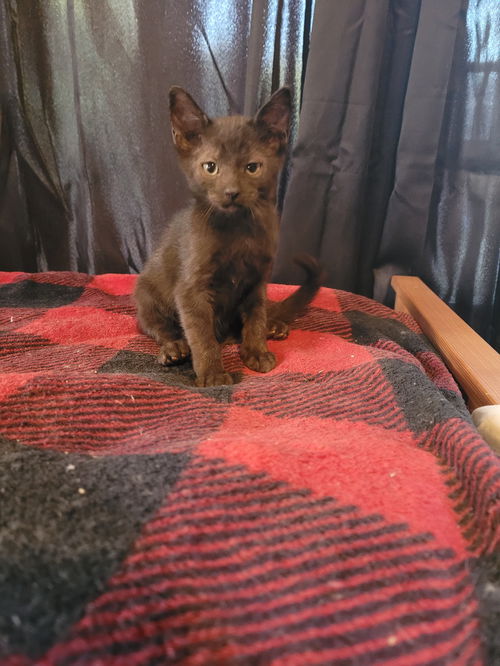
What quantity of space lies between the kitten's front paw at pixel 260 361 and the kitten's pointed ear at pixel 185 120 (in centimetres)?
49

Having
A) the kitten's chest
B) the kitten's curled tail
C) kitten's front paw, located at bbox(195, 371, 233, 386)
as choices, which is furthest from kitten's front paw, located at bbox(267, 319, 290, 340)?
kitten's front paw, located at bbox(195, 371, 233, 386)

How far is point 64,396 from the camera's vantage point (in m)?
0.73

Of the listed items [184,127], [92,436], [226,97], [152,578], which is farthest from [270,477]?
[226,97]

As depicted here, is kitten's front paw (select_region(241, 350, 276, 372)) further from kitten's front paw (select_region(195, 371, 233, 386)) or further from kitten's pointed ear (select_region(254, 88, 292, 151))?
kitten's pointed ear (select_region(254, 88, 292, 151))

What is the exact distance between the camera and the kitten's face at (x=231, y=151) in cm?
100

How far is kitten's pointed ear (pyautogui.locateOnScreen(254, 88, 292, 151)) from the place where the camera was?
102cm

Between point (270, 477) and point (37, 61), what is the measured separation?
6.08 ft

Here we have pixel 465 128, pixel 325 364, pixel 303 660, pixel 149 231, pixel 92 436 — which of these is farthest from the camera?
pixel 149 231

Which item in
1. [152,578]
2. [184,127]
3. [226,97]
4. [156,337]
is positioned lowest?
[156,337]

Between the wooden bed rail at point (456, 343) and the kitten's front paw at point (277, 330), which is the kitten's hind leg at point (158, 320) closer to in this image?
the kitten's front paw at point (277, 330)

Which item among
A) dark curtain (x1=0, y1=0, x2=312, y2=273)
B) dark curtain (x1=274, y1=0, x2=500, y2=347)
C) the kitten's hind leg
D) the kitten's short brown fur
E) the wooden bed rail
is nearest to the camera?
the wooden bed rail

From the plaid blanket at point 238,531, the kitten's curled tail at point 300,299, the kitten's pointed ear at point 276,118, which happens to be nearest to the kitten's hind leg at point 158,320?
the kitten's curled tail at point 300,299

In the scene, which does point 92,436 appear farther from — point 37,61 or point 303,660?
point 37,61

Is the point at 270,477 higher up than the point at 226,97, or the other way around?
the point at 226,97
